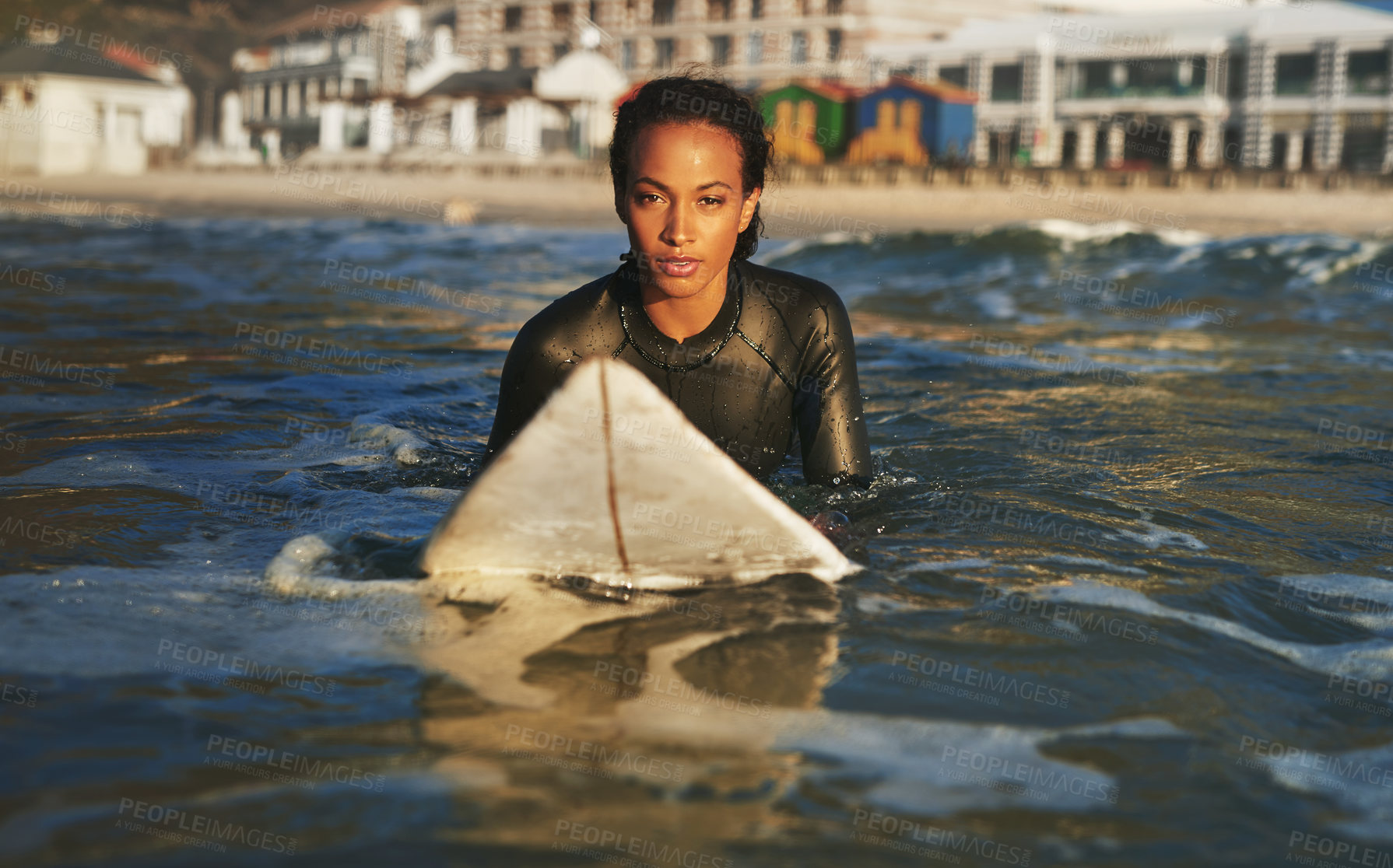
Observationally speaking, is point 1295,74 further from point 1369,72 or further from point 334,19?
point 334,19

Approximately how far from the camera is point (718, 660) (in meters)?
2.99

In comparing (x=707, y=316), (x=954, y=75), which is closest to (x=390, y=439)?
(x=707, y=316)

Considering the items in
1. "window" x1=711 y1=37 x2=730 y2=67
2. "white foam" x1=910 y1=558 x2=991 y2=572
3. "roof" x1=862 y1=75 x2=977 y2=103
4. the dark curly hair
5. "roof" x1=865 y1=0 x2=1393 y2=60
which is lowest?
"white foam" x1=910 y1=558 x2=991 y2=572

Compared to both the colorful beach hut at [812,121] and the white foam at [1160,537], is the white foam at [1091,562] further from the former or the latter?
the colorful beach hut at [812,121]

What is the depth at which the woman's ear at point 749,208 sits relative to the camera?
3821mm

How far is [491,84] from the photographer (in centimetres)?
4559

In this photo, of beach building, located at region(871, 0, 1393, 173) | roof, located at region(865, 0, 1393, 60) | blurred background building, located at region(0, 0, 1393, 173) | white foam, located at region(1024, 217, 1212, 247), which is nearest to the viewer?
white foam, located at region(1024, 217, 1212, 247)

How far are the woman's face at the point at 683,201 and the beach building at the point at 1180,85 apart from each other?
36031mm

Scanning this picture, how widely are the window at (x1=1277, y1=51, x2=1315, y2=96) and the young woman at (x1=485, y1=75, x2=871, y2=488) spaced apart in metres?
42.7

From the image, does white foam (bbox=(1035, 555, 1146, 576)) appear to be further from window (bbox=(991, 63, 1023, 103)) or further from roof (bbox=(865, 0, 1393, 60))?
window (bbox=(991, 63, 1023, 103))

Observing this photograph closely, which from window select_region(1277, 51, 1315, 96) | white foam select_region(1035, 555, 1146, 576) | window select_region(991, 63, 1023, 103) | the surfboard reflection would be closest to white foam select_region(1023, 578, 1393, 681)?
white foam select_region(1035, 555, 1146, 576)

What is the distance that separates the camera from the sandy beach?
939 inches

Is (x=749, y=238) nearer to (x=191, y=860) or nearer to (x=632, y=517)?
(x=632, y=517)

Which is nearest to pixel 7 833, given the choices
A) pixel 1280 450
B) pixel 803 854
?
pixel 803 854
